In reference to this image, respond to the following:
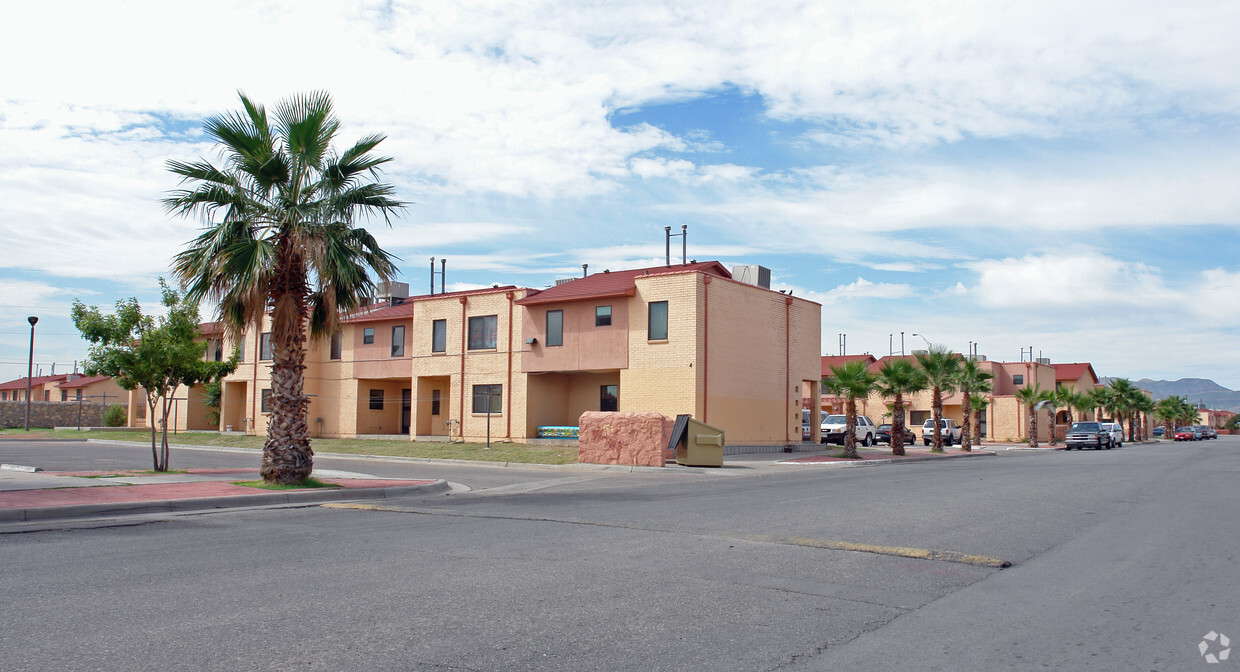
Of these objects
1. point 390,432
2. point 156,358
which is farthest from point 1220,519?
point 390,432

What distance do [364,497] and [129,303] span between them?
7931 mm

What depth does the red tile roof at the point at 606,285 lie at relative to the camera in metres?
32.8

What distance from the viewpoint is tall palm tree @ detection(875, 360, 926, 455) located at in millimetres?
36750

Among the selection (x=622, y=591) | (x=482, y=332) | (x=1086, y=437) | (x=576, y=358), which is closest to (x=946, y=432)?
(x=1086, y=437)

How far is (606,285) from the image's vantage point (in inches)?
1357

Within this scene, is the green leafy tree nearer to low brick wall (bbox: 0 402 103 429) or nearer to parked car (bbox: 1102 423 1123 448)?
low brick wall (bbox: 0 402 103 429)

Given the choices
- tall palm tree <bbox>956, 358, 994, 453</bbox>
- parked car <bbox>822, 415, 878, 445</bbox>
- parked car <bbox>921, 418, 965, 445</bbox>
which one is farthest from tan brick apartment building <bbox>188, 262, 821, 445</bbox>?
parked car <bbox>921, 418, 965, 445</bbox>

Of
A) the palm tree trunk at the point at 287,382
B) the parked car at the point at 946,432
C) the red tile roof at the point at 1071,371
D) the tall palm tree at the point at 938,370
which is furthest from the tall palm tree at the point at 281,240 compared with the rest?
the red tile roof at the point at 1071,371

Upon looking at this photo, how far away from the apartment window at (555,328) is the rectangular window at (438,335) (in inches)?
229

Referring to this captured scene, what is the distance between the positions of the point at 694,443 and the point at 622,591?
18.8 metres

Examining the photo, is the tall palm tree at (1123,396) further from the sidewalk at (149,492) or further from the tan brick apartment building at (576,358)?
the sidewalk at (149,492)

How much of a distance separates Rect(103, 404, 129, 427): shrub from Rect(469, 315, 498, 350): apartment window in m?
28.5

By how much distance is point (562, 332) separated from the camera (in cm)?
3475

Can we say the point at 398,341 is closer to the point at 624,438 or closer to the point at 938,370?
the point at 624,438
